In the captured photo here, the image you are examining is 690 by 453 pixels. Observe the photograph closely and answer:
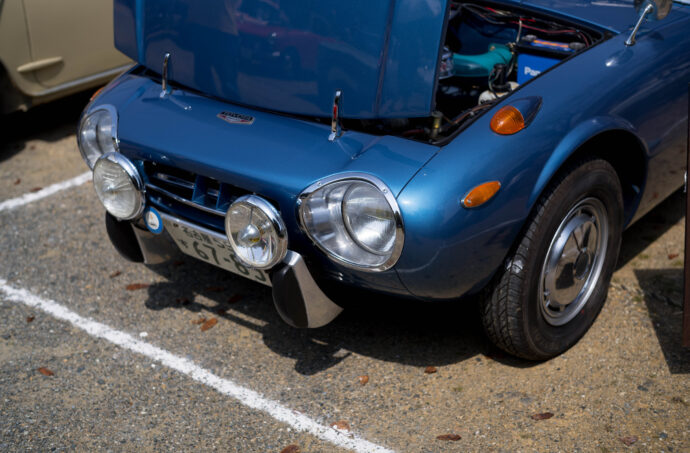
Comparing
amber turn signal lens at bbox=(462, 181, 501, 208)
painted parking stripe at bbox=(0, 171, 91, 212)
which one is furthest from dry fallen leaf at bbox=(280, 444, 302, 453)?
painted parking stripe at bbox=(0, 171, 91, 212)

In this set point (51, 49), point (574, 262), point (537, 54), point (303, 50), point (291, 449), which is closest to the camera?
point (291, 449)

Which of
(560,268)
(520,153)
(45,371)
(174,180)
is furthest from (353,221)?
(45,371)

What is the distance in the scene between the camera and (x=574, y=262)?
119 inches

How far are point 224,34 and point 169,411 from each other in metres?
1.53

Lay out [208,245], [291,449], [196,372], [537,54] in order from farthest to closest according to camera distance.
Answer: [537,54] < [196,372] < [208,245] < [291,449]

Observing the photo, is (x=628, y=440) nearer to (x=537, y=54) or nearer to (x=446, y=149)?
(x=446, y=149)

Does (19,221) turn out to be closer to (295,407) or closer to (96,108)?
(96,108)

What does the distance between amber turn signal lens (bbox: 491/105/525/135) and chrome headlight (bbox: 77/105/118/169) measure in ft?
5.17

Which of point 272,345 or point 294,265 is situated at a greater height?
point 294,265

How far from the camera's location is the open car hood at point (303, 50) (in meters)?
2.63

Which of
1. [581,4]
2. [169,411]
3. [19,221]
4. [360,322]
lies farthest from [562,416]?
[19,221]

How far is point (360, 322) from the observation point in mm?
3449

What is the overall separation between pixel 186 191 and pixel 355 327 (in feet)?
3.38

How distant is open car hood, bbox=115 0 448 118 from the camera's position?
8.64 feet
